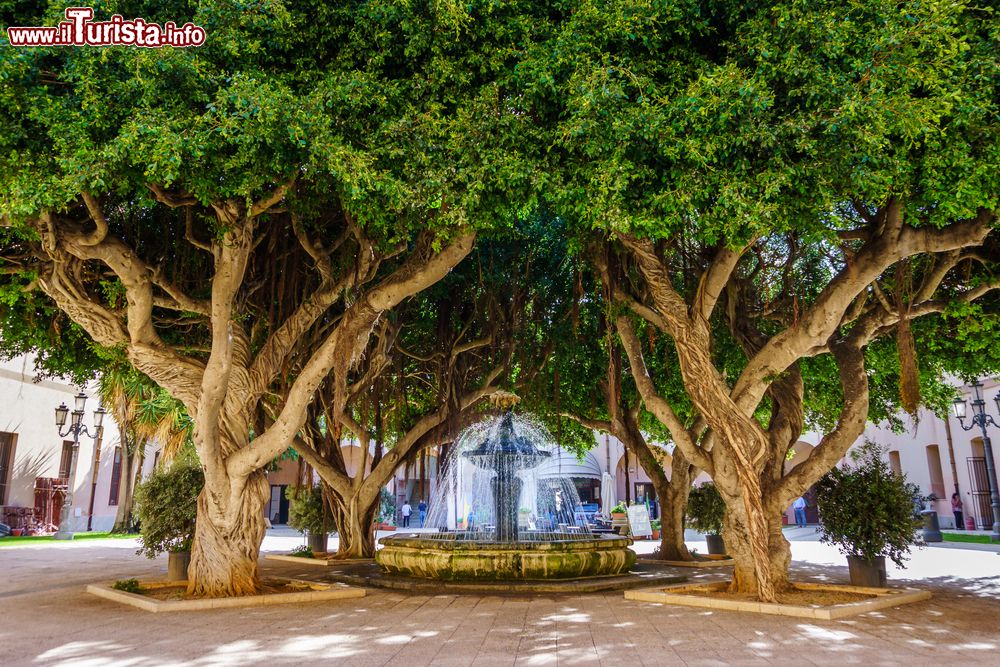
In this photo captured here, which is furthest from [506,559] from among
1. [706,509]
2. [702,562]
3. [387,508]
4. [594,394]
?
[387,508]

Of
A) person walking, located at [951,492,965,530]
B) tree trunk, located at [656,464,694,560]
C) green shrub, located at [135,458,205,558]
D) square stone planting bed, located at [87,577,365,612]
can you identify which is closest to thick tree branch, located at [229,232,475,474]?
square stone planting bed, located at [87,577,365,612]

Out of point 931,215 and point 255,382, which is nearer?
point 931,215

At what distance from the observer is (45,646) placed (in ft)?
18.6

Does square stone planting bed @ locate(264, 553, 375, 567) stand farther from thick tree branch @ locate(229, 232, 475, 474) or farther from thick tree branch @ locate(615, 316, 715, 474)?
thick tree branch @ locate(615, 316, 715, 474)

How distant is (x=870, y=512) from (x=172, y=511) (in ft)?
29.7

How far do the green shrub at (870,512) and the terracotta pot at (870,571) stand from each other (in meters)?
0.06

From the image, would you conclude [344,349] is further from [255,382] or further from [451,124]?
[451,124]

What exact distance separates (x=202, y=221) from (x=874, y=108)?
7555 mm

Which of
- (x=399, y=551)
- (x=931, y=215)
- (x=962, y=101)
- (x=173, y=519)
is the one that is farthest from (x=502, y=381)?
(x=962, y=101)

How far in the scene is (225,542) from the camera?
833 cm

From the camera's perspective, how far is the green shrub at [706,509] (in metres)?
14.0

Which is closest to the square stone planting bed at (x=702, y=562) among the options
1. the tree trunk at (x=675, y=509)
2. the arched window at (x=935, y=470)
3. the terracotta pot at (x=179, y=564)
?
the tree trunk at (x=675, y=509)

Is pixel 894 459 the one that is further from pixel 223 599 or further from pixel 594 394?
pixel 223 599

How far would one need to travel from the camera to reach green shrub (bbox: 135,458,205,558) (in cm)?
943
